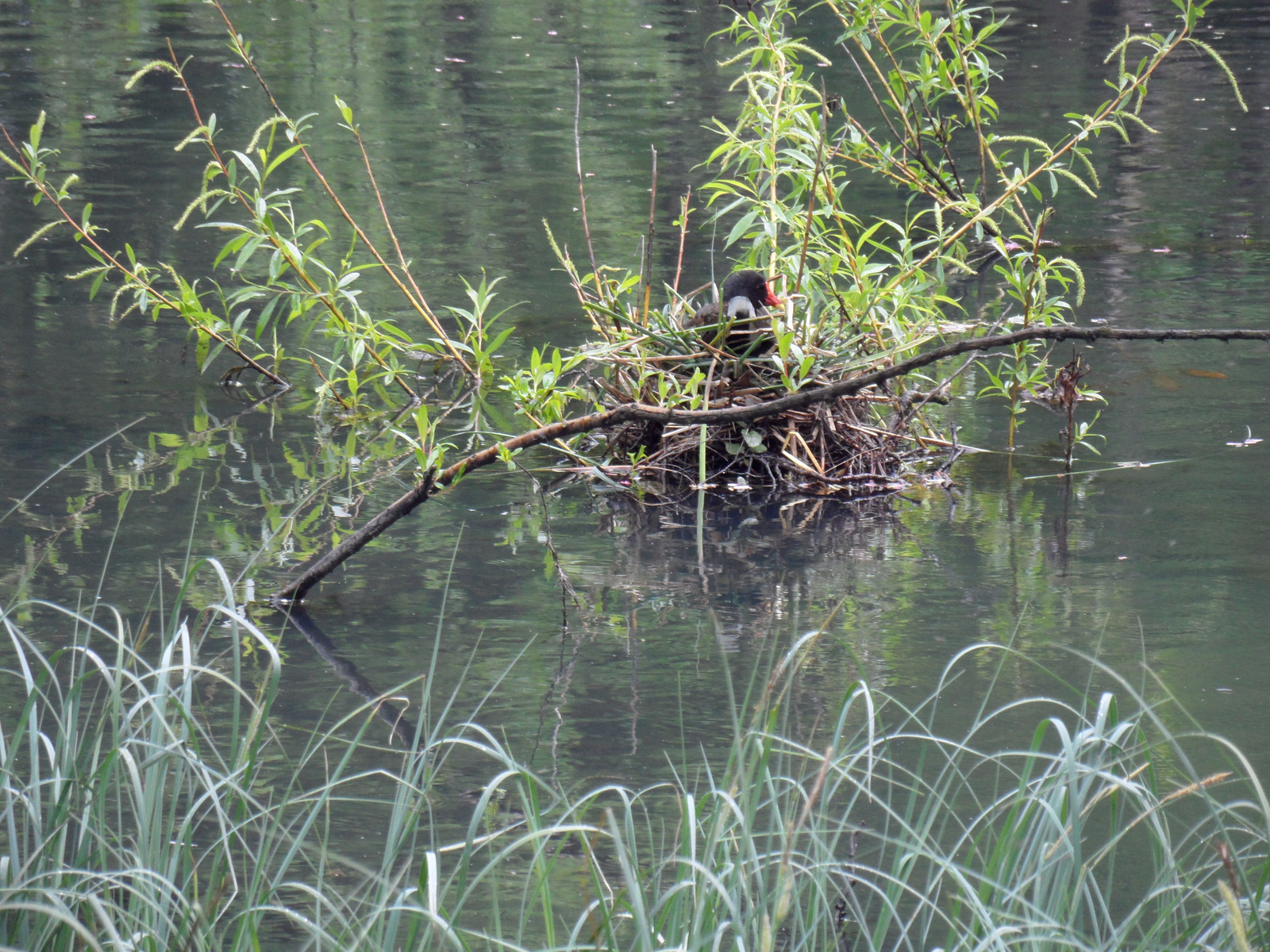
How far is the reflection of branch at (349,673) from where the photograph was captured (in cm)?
347

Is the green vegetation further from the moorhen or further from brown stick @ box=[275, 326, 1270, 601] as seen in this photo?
brown stick @ box=[275, 326, 1270, 601]

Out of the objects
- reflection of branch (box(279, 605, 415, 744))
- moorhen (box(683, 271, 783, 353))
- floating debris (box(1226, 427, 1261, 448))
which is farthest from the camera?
floating debris (box(1226, 427, 1261, 448))

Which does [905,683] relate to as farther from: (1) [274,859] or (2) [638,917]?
(2) [638,917]

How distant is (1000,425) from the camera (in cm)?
588

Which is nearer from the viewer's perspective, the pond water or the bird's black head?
the pond water

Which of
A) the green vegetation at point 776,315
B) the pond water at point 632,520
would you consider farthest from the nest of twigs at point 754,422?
the pond water at point 632,520

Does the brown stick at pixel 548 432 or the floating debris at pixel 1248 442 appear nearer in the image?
the brown stick at pixel 548 432

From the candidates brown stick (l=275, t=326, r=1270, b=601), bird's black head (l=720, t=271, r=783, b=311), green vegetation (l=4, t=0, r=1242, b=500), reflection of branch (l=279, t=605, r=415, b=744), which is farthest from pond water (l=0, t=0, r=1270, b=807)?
bird's black head (l=720, t=271, r=783, b=311)

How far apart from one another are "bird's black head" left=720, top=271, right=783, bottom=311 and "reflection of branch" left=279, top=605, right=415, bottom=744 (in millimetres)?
1901

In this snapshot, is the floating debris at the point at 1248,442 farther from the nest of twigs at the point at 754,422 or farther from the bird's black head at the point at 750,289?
the bird's black head at the point at 750,289

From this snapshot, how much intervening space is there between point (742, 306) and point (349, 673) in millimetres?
2020

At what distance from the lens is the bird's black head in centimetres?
512

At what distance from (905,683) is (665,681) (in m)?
0.59

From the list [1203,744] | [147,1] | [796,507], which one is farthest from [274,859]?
[147,1]
